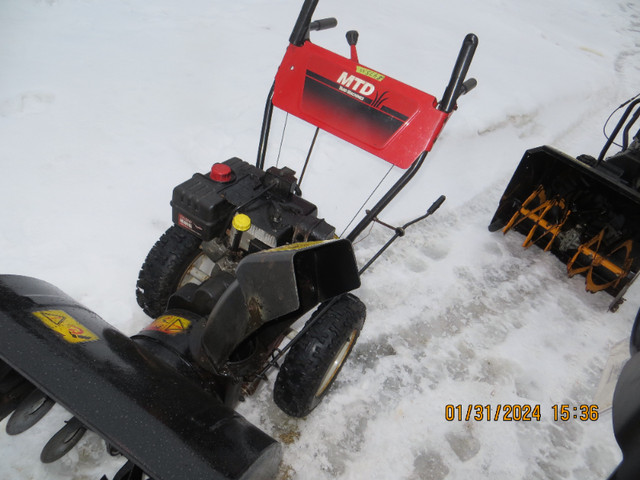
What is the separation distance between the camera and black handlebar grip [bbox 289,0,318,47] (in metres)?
2.43

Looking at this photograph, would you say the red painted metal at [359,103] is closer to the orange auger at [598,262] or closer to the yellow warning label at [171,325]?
the yellow warning label at [171,325]

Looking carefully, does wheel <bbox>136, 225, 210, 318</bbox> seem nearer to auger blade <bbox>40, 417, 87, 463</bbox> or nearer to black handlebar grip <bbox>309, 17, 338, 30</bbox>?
auger blade <bbox>40, 417, 87, 463</bbox>

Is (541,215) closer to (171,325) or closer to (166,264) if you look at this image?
(166,264)

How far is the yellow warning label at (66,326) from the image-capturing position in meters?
1.35

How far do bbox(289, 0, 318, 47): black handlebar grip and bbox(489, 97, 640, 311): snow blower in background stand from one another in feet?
6.44

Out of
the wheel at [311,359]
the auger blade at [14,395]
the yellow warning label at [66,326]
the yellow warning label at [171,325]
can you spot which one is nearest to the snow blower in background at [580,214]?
the wheel at [311,359]

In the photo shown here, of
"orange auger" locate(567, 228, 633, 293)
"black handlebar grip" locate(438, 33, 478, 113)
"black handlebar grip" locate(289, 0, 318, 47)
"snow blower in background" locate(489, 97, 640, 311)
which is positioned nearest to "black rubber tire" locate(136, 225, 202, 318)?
"black handlebar grip" locate(289, 0, 318, 47)

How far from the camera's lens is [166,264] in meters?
2.32

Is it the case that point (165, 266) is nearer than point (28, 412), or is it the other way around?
point (28, 412)

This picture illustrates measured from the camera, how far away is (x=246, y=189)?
7.47 ft

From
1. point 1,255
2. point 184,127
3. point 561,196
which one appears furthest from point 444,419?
point 184,127

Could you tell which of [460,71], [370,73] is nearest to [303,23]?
[370,73]

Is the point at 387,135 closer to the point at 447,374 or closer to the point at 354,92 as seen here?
the point at 354,92

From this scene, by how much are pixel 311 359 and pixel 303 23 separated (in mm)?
1599
